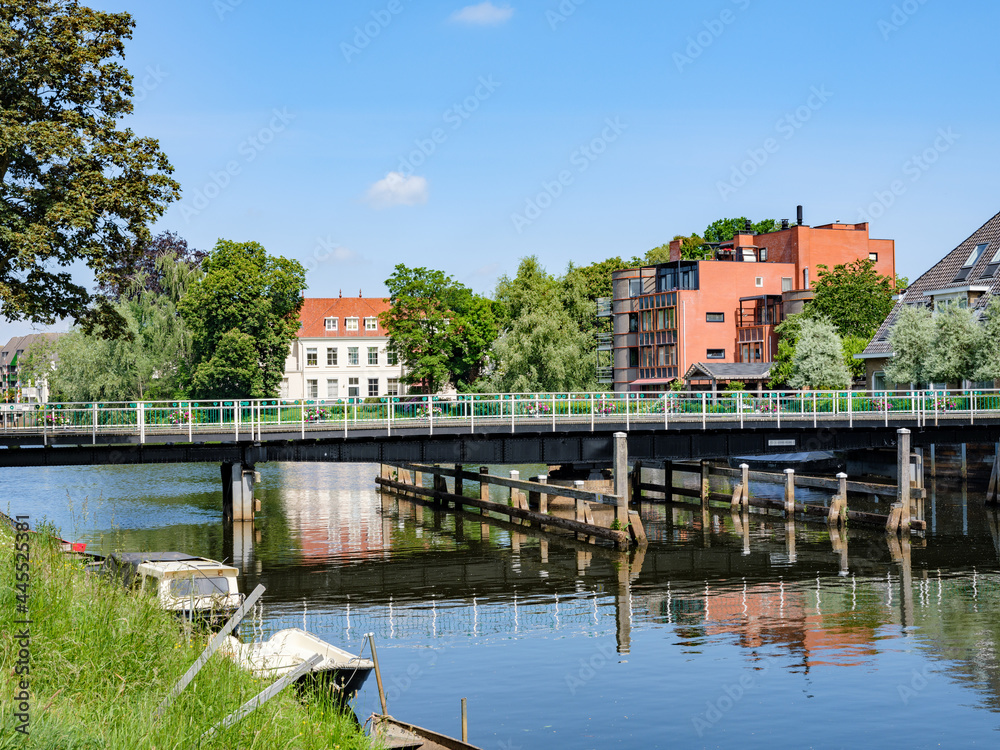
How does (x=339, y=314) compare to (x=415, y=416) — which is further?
(x=339, y=314)

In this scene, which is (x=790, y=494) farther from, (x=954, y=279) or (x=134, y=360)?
(x=134, y=360)

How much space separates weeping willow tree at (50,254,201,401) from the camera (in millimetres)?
78438

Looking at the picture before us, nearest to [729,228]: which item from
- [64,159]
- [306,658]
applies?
[64,159]

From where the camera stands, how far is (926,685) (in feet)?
65.8

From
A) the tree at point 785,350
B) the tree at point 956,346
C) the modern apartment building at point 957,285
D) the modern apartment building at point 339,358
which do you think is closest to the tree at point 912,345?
the tree at point 956,346

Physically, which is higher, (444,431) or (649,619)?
(444,431)

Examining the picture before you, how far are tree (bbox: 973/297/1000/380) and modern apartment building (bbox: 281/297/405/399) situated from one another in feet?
202

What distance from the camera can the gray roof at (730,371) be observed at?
277ft

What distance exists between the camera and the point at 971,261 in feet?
205

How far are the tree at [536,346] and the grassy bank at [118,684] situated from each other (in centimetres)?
6583

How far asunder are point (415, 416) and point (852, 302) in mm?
50604

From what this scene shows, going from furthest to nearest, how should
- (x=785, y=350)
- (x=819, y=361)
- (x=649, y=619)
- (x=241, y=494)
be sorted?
(x=785, y=350)
(x=819, y=361)
(x=241, y=494)
(x=649, y=619)

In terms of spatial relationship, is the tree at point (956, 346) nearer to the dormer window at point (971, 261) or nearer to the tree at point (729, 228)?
the dormer window at point (971, 261)

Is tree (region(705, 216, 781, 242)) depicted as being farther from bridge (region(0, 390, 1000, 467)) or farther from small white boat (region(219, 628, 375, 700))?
small white boat (region(219, 628, 375, 700))
